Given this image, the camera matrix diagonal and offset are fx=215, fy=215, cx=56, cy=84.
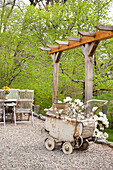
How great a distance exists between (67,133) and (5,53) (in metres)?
7.13

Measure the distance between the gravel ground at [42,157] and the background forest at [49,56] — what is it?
316 centimetres

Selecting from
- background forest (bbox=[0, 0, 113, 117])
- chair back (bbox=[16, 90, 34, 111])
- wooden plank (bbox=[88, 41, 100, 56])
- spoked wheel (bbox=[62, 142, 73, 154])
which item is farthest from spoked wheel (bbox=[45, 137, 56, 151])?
background forest (bbox=[0, 0, 113, 117])

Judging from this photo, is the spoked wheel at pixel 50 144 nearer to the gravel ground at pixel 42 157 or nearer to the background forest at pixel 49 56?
the gravel ground at pixel 42 157

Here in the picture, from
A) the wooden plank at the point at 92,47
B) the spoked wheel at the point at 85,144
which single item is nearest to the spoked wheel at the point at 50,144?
the spoked wheel at the point at 85,144

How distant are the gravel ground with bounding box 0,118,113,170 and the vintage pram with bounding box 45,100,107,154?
0.15 meters

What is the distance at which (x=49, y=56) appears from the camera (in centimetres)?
855

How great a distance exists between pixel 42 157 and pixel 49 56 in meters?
5.54

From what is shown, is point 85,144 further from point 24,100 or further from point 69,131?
point 24,100

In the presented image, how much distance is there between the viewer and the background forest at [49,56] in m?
8.00

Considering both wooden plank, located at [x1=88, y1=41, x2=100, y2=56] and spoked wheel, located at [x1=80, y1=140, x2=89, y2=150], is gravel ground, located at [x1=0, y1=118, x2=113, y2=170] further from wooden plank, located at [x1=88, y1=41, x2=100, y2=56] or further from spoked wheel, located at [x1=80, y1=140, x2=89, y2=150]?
wooden plank, located at [x1=88, y1=41, x2=100, y2=56]

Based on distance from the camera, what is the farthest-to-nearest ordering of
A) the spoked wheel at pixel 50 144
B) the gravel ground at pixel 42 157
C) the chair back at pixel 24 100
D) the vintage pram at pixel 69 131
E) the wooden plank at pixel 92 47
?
the chair back at pixel 24 100 → the wooden plank at pixel 92 47 → the spoked wheel at pixel 50 144 → the vintage pram at pixel 69 131 → the gravel ground at pixel 42 157

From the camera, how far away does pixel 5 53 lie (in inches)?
393

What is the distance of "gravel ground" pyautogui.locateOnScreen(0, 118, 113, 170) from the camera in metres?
3.12

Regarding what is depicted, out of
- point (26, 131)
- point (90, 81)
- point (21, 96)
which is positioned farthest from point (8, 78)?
point (90, 81)
